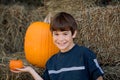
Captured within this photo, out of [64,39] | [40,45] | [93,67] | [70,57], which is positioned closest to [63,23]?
[64,39]

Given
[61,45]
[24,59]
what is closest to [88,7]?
[24,59]

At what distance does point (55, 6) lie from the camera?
4305 millimetres

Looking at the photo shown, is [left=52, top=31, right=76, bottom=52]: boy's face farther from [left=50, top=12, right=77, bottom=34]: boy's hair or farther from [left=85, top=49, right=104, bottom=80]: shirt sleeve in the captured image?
[left=85, top=49, right=104, bottom=80]: shirt sleeve

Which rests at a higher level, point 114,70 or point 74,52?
point 74,52

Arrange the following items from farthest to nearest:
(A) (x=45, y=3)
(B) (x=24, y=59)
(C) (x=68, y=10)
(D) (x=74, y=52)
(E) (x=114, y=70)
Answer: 1. (A) (x=45, y=3)
2. (C) (x=68, y=10)
3. (B) (x=24, y=59)
4. (E) (x=114, y=70)
5. (D) (x=74, y=52)

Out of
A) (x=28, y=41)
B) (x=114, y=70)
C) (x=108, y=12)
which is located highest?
(x=108, y=12)

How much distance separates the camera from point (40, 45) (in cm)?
343

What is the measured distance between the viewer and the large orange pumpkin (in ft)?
11.2

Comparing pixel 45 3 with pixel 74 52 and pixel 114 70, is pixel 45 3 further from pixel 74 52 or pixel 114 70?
pixel 74 52

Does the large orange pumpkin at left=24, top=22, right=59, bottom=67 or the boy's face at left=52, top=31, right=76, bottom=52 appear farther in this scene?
the large orange pumpkin at left=24, top=22, right=59, bottom=67

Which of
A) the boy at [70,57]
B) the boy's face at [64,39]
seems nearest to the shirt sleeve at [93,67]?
the boy at [70,57]

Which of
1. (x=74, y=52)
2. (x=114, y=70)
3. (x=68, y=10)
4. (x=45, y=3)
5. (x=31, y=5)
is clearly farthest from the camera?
(x=31, y=5)

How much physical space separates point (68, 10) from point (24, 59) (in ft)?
2.53

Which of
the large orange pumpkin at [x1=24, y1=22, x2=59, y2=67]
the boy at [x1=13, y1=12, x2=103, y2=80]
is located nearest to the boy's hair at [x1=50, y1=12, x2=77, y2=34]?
the boy at [x1=13, y1=12, x2=103, y2=80]
